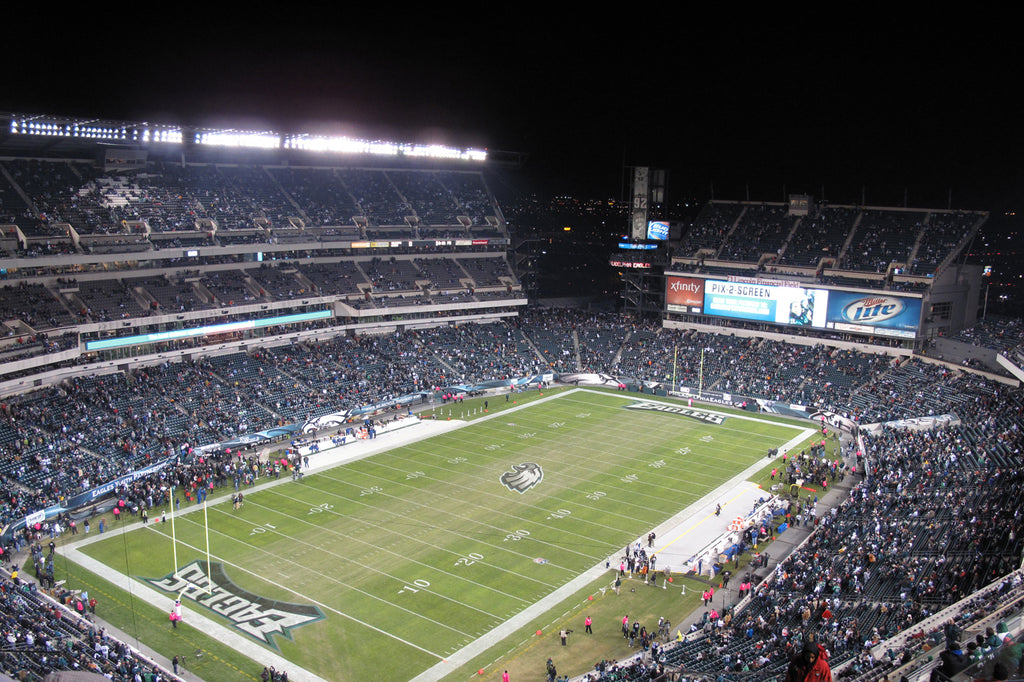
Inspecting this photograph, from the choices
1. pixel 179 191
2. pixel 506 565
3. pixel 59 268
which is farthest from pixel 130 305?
pixel 506 565

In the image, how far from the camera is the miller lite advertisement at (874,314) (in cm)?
5062

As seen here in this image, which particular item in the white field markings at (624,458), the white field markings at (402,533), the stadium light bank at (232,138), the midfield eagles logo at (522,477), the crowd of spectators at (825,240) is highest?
the stadium light bank at (232,138)

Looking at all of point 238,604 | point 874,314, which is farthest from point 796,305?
point 238,604

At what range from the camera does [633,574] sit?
27375 mm

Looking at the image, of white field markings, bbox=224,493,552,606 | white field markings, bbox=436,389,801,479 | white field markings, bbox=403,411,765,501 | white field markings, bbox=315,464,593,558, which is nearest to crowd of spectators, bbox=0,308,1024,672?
white field markings, bbox=224,493,552,606

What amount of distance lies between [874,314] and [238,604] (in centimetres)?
4441

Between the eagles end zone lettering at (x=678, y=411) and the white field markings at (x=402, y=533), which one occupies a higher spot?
the eagles end zone lettering at (x=678, y=411)

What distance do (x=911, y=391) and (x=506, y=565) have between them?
29795 mm

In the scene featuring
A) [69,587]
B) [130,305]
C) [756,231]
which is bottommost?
[69,587]

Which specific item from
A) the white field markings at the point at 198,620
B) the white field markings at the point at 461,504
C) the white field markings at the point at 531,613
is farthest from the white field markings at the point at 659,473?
the white field markings at the point at 198,620

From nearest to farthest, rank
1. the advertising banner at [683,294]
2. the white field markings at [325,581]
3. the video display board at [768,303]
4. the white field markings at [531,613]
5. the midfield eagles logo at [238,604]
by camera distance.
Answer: the white field markings at [531,613], the white field markings at [325,581], the midfield eagles logo at [238,604], the video display board at [768,303], the advertising banner at [683,294]

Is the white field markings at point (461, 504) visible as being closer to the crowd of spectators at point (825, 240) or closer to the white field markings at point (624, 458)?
the white field markings at point (624, 458)

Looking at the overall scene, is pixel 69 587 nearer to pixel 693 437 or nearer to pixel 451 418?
pixel 451 418

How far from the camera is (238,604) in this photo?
82.2 feet
